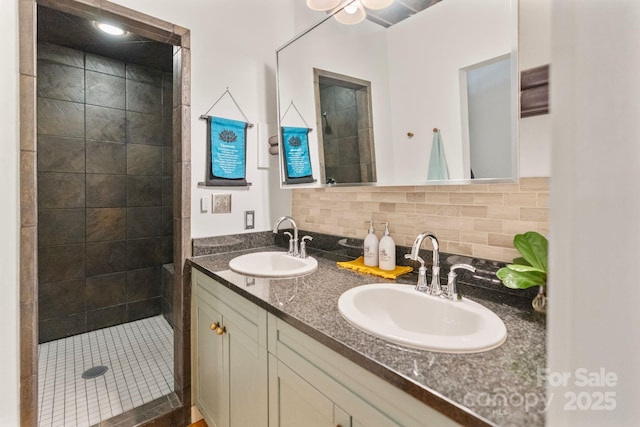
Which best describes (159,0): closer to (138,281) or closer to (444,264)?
(444,264)

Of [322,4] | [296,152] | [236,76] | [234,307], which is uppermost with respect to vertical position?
[322,4]

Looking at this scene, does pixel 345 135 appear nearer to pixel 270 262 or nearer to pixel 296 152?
pixel 296 152

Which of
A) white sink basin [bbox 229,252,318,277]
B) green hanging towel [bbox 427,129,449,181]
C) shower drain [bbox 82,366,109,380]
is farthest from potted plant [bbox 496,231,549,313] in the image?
shower drain [bbox 82,366,109,380]

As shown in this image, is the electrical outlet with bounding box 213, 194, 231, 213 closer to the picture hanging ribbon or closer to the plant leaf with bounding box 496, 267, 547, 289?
the picture hanging ribbon

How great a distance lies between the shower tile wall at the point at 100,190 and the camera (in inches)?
89.8

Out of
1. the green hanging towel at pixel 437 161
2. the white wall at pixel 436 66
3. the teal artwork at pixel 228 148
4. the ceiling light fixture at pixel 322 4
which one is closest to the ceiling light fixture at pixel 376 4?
the white wall at pixel 436 66

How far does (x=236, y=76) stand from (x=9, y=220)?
4.19 ft

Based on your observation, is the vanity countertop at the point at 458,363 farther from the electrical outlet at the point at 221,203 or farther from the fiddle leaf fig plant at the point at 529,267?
the electrical outlet at the point at 221,203

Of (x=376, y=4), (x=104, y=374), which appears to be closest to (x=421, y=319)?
(x=376, y=4)

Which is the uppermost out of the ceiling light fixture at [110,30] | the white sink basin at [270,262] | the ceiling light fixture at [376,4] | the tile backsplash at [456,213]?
the ceiling light fixture at [110,30]

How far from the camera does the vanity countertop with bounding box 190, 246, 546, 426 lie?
1.65 ft

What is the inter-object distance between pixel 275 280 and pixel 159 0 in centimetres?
153

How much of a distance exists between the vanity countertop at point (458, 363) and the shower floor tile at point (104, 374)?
133 cm

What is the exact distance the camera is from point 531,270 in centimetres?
84
